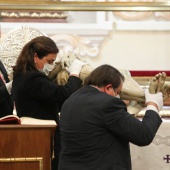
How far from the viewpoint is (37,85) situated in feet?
10.7

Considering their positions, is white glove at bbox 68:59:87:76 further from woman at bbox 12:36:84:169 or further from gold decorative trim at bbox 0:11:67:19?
gold decorative trim at bbox 0:11:67:19

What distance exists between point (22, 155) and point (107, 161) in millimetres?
561

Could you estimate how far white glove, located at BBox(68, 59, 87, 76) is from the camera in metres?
3.43

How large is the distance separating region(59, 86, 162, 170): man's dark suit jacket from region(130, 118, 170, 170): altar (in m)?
1.29

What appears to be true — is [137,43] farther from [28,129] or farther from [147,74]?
[28,129]

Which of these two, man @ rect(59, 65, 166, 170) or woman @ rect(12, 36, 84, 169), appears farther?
woman @ rect(12, 36, 84, 169)

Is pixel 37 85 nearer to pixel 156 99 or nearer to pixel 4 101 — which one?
pixel 4 101

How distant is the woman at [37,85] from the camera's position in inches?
128

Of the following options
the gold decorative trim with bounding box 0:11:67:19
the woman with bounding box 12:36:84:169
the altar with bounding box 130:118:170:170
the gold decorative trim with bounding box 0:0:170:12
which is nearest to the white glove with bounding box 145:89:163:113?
the woman with bounding box 12:36:84:169

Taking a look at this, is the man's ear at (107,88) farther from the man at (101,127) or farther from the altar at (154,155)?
the altar at (154,155)

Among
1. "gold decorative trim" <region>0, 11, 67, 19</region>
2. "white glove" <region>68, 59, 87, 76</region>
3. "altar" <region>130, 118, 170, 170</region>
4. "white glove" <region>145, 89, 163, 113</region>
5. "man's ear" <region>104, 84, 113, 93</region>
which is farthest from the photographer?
"gold decorative trim" <region>0, 11, 67, 19</region>

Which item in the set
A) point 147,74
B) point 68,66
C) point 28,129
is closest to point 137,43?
point 147,74

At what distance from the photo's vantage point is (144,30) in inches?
286

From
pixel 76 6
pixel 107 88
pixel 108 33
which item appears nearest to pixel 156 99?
pixel 107 88
